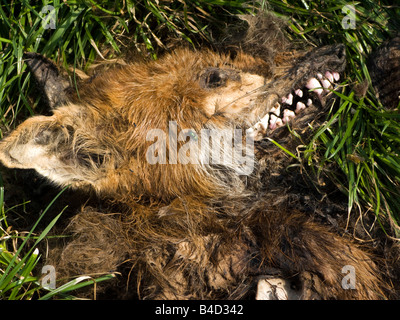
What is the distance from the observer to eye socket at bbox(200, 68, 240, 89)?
10.6ft

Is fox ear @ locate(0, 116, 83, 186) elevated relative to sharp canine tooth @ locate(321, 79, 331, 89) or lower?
lower

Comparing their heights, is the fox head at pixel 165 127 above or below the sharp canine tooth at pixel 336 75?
below

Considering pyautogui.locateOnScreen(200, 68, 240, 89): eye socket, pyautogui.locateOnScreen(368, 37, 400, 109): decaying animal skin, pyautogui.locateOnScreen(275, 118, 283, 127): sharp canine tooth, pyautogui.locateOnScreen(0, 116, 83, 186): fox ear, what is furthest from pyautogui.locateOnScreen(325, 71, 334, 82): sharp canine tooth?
pyautogui.locateOnScreen(0, 116, 83, 186): fox ear

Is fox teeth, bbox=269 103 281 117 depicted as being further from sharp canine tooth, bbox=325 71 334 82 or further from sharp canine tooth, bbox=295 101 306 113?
sharp canine tooth, bbox=325 71 334 82

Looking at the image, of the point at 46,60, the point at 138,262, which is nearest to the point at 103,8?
the point at 46,60

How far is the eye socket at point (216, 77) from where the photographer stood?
3.24 m

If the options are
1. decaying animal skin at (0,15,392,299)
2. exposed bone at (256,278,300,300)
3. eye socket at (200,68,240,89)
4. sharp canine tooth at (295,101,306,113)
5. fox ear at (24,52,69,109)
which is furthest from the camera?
fox ear at (24,52,69,109)

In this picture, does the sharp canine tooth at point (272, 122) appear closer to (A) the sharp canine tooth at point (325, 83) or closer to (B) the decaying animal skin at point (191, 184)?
(B) the decaying animal skin at point (191, 184)

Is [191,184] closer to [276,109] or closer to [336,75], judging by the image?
[276,109]

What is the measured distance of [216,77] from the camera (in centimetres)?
325

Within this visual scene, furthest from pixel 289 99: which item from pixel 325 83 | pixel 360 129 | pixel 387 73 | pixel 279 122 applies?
pixel 387 73

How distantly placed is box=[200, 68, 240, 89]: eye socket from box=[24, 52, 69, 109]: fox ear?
42.7 inches

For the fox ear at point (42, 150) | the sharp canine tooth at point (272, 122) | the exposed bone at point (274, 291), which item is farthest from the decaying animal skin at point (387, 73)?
the fox ear at point (42, 150)

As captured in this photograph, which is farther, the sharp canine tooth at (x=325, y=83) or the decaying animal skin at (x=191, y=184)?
the sharp canine tooth at (x=325, y=83)
